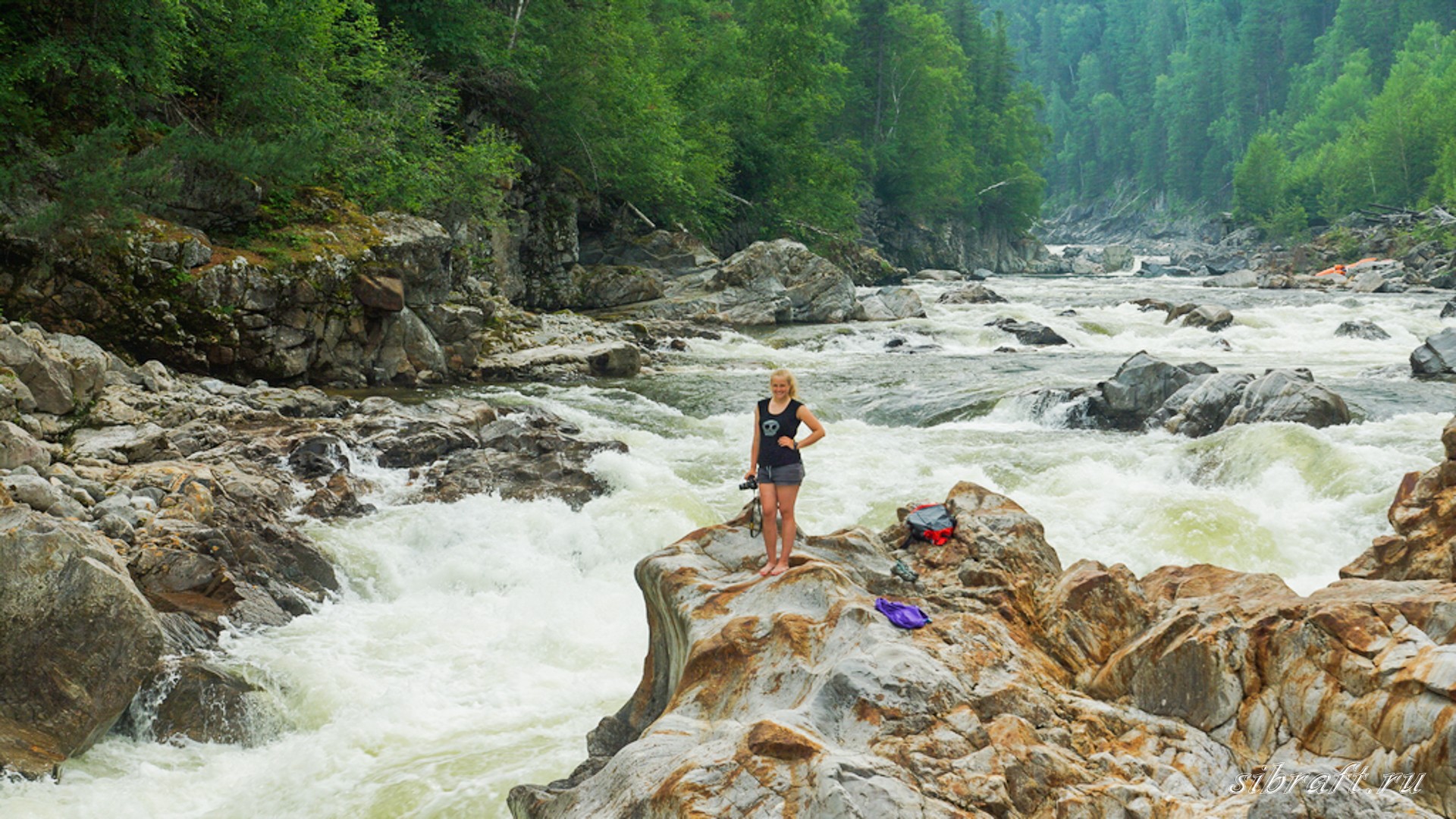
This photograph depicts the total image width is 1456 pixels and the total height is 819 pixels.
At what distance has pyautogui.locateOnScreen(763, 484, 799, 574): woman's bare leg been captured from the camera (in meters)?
6.22

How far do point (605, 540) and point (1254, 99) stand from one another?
116064 mm

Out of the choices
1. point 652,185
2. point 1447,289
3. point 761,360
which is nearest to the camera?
point 761,360

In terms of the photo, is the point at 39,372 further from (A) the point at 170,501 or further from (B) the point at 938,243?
(B) the point at 938,243

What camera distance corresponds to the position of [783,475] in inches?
266

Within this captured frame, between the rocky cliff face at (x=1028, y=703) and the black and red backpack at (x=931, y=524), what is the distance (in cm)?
76

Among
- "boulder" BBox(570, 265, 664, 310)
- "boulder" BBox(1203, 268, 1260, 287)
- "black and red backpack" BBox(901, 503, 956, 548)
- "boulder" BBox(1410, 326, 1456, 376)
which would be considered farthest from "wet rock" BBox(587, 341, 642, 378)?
"boulder" BBox(1203, 268, 1260, 287)

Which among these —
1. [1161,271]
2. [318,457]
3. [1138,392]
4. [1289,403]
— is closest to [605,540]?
[318,457]

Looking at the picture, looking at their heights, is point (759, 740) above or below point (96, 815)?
above

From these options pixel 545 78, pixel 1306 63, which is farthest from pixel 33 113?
pixel 1306 63

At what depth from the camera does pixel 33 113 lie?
1412 centimetres

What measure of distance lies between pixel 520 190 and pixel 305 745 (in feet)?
79.7

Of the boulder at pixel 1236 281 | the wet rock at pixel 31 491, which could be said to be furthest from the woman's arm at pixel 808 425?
the boulder at pixel 1236 281

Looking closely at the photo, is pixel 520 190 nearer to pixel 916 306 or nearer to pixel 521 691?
pixel 916 306
